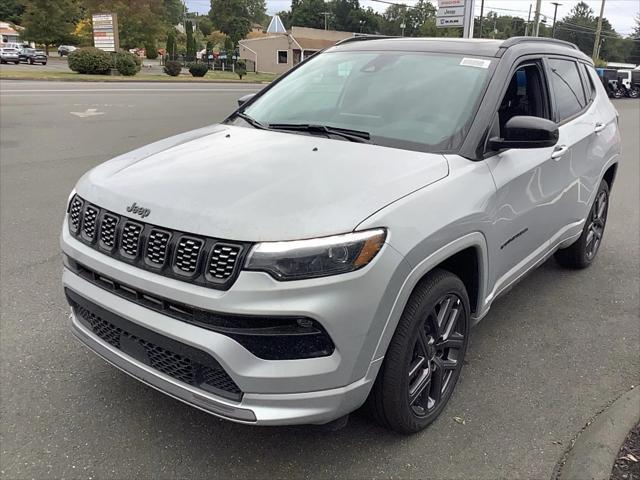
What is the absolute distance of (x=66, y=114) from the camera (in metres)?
13.9

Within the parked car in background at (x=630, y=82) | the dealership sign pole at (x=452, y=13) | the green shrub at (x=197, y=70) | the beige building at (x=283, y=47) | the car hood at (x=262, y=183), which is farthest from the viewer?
the beige building at (x=283, y=47)

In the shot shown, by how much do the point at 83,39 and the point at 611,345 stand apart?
74307mm

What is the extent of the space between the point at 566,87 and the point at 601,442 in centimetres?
267

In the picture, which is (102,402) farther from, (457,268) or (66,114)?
(66,114)

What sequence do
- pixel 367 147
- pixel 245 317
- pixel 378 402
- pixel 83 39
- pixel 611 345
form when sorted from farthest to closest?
1. pixel 83 39
2. pixel 611 345
3. pixel 367 147
4. pixel 378 402
5. pixel 245 317

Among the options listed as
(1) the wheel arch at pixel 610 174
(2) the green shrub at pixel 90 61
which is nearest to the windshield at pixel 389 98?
(1) the wheel arch at pixel 610 174

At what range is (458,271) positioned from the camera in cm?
303

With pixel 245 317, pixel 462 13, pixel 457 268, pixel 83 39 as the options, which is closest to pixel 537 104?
pixel 457 268

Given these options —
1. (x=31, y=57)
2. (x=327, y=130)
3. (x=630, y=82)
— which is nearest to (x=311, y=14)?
(x=31, y=57)

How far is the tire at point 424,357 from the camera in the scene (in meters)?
2.50

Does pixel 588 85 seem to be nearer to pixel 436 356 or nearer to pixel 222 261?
pixel 436 356

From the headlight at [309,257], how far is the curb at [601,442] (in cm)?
143

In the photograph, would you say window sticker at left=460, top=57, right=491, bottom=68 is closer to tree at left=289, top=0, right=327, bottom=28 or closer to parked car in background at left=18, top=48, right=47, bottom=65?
parked car in background at left=18, top=48, right=47, bottom=65

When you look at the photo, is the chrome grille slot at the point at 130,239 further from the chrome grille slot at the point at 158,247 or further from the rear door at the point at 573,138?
the rear door at the point at 573,138
